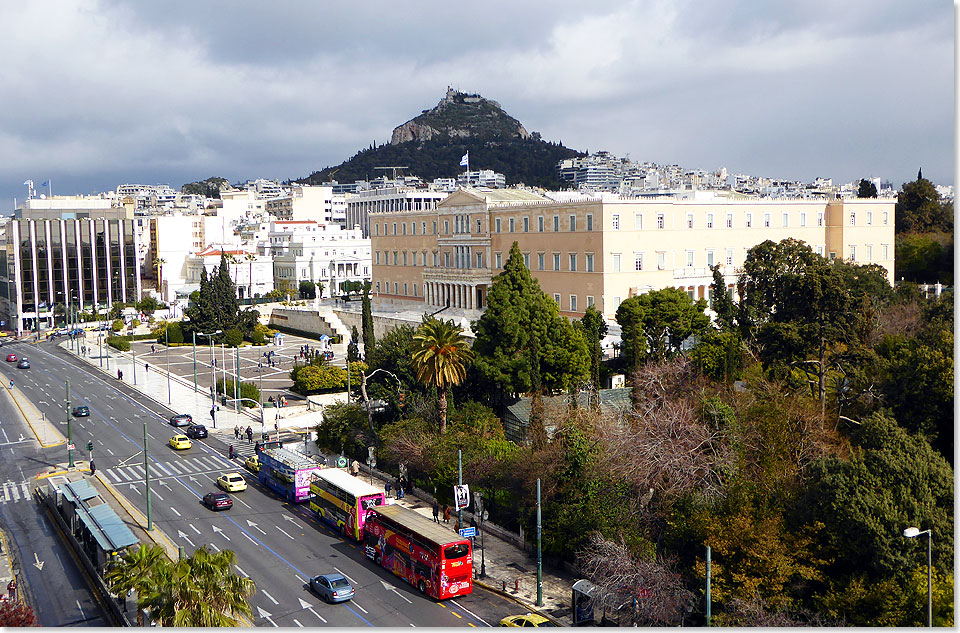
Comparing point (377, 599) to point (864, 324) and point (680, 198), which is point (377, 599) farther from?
point (680, 198)

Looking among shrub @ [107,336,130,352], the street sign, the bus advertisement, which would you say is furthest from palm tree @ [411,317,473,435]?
shrub @ [107,336,130,352]

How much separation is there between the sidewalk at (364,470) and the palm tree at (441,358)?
19.7 ft

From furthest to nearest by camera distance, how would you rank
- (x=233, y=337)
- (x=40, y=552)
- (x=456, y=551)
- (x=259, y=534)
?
(x=233, y=337) < (x=259, y=534) < (x=40, y=552) < (x=456, y=551)

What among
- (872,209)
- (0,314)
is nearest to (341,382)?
(872,209)

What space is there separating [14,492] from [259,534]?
58.7 feet

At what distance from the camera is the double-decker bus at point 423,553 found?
105 feet

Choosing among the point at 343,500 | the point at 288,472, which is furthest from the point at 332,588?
the point at 288,472

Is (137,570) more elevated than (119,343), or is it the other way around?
(137,570)

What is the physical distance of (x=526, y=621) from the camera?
95.6 feet

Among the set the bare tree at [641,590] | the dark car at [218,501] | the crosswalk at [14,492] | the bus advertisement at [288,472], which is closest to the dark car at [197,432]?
the crosswalk at [14,492]

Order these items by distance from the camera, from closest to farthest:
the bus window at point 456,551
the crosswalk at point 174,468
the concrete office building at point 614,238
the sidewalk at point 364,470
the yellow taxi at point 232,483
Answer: the bus window at point 456,551
the sidewalk at point 364,470
the yellow taxi at point 232,483
the crosswalk at point 174,468
the concrete office building at point 614,238

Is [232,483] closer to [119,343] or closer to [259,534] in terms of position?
[259,534]

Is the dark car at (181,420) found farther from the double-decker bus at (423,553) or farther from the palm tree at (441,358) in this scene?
the double-decker bus at (423,553)

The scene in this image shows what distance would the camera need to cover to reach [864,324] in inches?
1937
